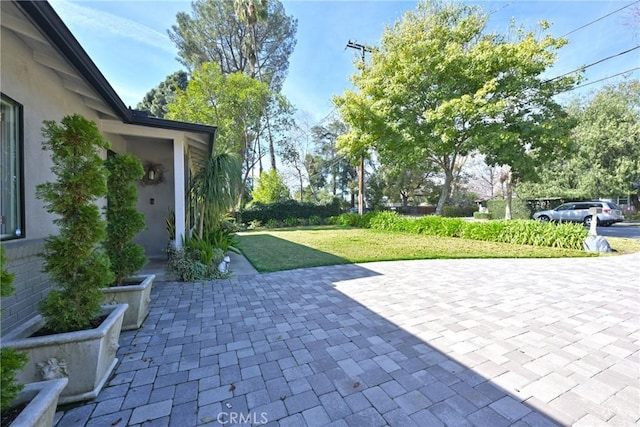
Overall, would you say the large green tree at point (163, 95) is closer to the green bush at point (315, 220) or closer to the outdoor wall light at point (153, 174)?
the green bush at point (315, 220)

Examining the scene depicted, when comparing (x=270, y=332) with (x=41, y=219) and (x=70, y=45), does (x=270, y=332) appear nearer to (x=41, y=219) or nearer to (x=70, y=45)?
(x=41, y=219)

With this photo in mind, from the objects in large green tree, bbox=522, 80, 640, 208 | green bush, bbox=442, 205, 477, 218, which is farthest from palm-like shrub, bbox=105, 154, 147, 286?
green bush, bbox=442, 205, 477, 218

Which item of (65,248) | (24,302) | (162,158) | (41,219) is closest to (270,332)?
(65,248)

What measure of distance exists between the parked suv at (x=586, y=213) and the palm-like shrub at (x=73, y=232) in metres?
17.3

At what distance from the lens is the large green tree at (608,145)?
55.7ft

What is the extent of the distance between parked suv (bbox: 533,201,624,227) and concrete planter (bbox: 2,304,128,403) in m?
17.3

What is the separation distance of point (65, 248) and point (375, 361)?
255 cm

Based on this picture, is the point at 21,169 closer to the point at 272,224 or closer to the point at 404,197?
the point at 272,224

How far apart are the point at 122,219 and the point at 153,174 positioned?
3886 millimetres

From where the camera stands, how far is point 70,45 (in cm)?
202

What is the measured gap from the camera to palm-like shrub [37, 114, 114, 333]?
1942 millimetres

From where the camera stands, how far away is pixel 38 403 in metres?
1.25

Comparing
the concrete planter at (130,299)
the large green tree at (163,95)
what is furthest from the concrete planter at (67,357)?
the large green tree at (163,95)

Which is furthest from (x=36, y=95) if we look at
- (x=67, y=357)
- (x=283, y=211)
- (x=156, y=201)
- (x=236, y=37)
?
(x=236, y=37)
